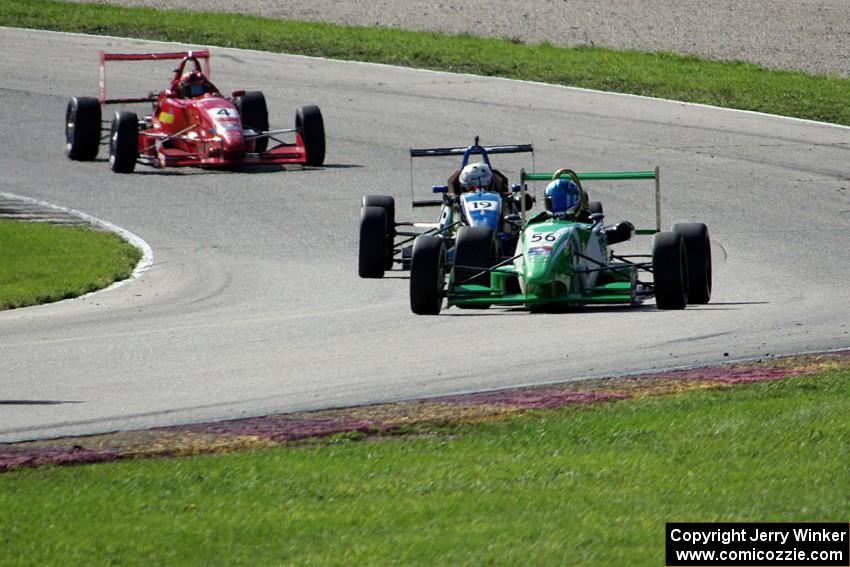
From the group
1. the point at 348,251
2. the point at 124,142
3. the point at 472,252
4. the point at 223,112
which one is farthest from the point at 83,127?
the point at 472,252

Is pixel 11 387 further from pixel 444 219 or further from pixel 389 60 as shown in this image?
pixel 389 60

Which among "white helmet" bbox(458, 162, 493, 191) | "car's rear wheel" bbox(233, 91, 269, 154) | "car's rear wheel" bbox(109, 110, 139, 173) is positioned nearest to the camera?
"white helmet" bbox(458, 162, 493, 191)

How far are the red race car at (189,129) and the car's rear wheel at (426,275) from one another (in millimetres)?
9321

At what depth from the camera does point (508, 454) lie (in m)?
9.18

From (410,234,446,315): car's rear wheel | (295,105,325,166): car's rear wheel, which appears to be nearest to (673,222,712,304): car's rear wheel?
(410,234,446,315): car's rear wheel

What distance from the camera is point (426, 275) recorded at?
46.3 feet

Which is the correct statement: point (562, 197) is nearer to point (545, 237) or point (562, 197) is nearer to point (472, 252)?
point (545, 237)

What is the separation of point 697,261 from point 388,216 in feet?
12.9

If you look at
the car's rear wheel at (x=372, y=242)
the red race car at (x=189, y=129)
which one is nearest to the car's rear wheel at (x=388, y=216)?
the car's rear wheel at (x=372, y=242)

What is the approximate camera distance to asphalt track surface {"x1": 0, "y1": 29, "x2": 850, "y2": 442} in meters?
11.5

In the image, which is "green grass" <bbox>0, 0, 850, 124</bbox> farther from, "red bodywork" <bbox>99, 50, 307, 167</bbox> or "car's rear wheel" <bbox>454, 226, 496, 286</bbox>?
"car's rear wheel" <bbox>454, 226, 496, 286</bbox>

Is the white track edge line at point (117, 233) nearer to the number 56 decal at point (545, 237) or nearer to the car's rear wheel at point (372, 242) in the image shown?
the car's rear wheel at point (372, 242)

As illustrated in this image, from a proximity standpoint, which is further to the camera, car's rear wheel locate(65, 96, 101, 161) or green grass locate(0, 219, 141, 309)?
car's rear wheel locate(65, 96, 101, 161)

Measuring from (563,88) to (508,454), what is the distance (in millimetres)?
21390
